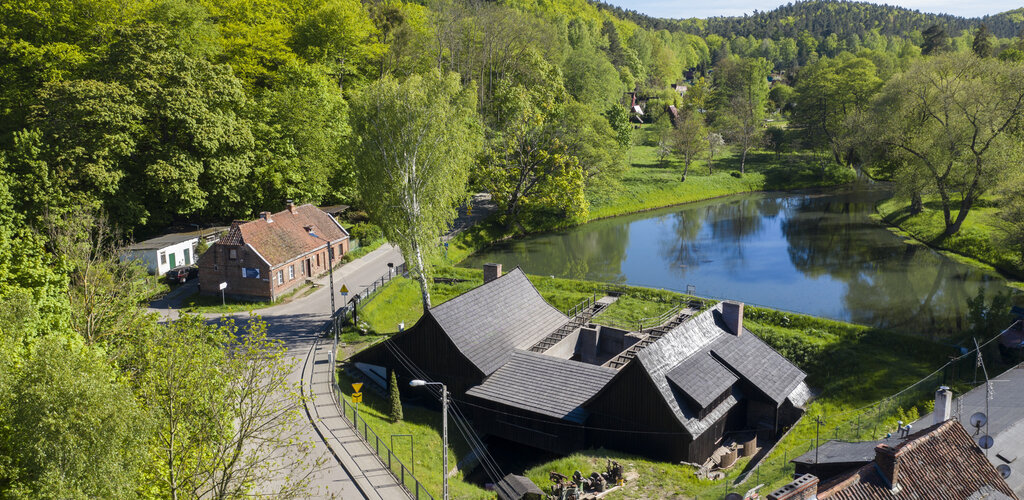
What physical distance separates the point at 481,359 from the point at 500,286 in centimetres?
478

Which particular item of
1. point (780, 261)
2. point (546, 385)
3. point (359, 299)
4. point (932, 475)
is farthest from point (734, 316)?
point (780, 261)

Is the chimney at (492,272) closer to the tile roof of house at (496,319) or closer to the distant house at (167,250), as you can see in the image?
the tile roof of house at (496,319)

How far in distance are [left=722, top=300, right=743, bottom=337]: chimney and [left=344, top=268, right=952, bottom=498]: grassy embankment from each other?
4223 mm

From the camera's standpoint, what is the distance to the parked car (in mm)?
40719

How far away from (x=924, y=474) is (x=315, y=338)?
2589 centimetres

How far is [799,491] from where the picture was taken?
1285 cm

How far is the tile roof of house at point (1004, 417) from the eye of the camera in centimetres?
1694

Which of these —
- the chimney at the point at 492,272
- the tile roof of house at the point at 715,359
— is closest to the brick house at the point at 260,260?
the chimney at the point at 492,272

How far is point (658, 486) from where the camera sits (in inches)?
821

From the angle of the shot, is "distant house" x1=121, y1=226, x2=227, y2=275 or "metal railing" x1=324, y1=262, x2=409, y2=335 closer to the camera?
"metal railing" x1=324, y1=262, x2=409, y2=335

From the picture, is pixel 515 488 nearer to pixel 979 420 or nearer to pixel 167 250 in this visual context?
pixel 979 420

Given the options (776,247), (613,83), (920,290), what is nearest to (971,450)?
(920,290)

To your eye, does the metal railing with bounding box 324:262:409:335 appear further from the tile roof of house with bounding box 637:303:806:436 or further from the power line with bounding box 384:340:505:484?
the tile roof of house with bounding box 637:303:806:436

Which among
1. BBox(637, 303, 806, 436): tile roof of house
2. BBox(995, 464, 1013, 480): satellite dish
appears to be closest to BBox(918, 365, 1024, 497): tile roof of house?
BBox(995, 464, 1013, 480): satellite dish
